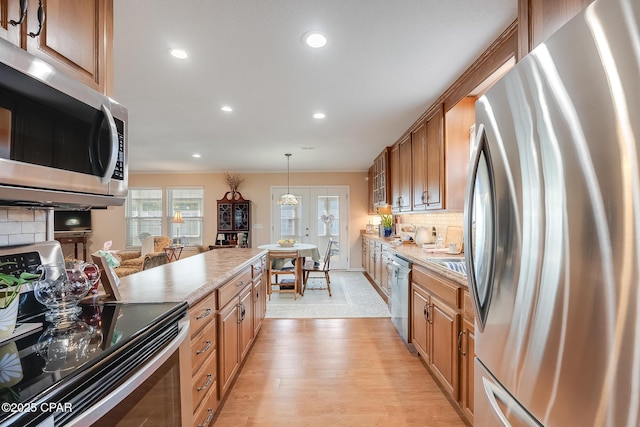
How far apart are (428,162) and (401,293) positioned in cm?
146

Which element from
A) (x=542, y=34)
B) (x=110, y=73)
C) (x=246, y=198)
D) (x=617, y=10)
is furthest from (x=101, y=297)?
(x=246, y=198)

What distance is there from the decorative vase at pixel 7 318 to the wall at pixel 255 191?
20.7 feet

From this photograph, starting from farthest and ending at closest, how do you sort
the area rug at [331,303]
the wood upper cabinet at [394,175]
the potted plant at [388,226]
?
the potted plant at [388,226]
the wood upper cabinet at [394,175]
the area rug at [331,303]

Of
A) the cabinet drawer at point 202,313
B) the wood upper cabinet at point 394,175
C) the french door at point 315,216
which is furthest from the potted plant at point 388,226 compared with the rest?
the cabinet drawer at point 202,313

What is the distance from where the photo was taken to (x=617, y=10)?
1.93 ft

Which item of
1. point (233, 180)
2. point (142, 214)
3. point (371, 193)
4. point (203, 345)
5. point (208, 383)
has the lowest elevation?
point (208, 383)

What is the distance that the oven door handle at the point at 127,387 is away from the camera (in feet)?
2.27

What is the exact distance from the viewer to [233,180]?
7.07 meters

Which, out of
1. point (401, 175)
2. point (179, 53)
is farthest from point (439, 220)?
point (179, 53)

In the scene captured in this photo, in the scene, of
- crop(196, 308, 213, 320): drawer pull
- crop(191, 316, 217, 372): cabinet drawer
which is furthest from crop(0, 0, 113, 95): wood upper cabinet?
crop(191, 316, 217, 372): cabinet drawer

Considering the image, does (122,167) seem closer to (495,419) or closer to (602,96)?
(602,96)

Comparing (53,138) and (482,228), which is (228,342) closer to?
(53,138)

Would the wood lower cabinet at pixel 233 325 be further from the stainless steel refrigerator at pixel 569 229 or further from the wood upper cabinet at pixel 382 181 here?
the wood upper cabinet at pixel 382 181

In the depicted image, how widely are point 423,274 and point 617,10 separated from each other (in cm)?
203
